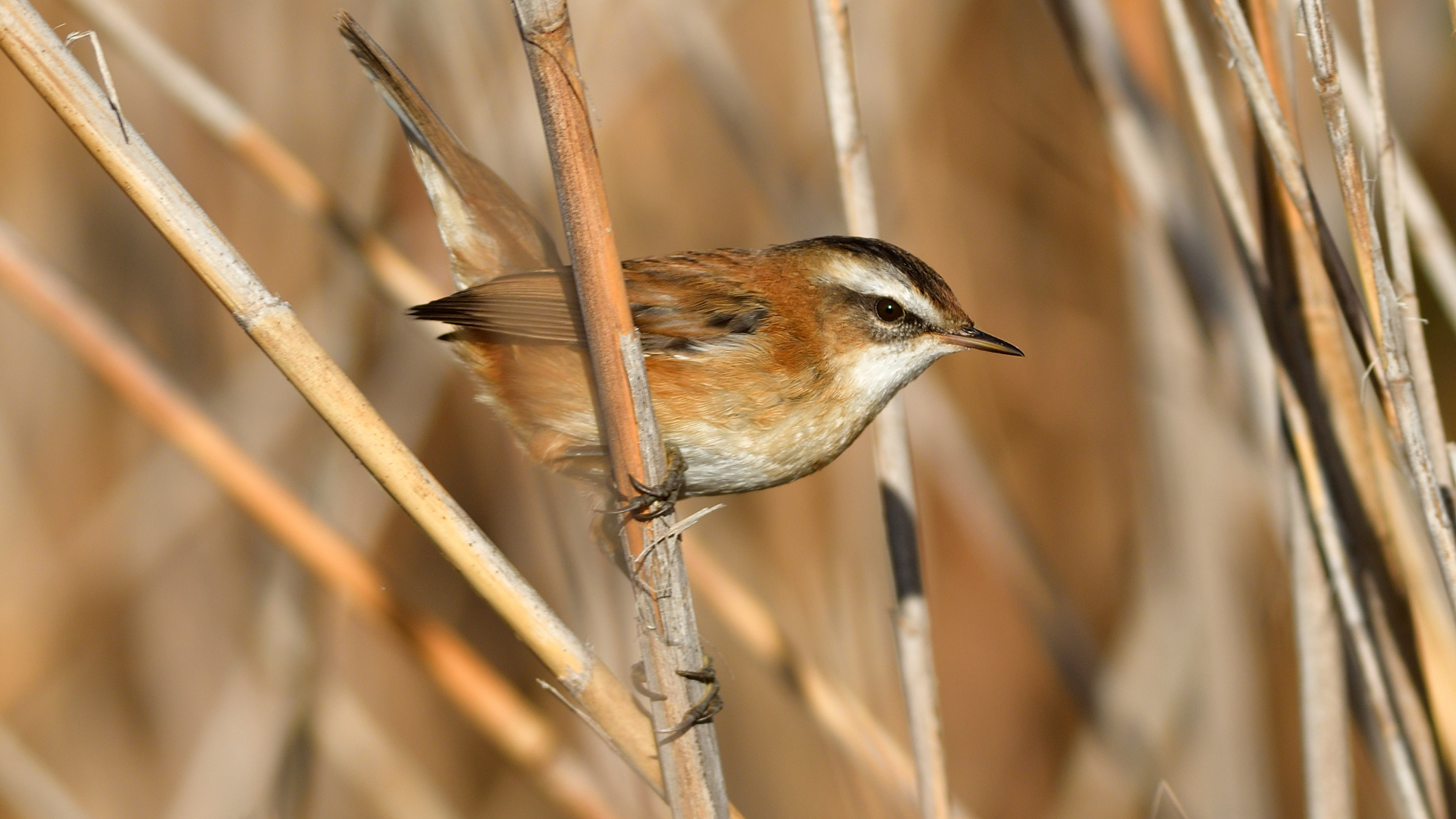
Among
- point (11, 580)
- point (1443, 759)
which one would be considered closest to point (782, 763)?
point (1443, 759)

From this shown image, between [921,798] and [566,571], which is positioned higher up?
[566,571]

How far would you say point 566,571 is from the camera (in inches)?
83.1

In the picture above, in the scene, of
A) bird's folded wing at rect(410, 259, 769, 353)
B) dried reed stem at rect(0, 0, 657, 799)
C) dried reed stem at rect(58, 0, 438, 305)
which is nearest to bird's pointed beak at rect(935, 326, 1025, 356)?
bird's folded wing at rect(410, 259, 769, 353)

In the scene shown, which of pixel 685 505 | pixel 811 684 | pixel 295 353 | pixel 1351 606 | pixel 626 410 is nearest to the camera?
pixel 295 353

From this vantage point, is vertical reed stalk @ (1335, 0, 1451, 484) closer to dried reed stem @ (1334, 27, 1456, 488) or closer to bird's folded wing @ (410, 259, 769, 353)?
dried reed stem @ (1334, 27, 1456, 488)

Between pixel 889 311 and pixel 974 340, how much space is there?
0.19 metres

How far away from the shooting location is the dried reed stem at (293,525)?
1.96 meters

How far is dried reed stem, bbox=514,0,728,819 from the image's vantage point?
4.29 ft

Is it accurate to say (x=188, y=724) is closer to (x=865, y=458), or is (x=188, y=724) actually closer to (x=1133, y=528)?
(x=865, y=458)

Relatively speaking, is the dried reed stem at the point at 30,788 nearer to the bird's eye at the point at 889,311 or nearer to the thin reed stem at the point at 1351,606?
the bird's eye at the point at 889,311

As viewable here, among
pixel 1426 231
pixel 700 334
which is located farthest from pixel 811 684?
pixel 1426 231

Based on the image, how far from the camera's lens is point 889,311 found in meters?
2.17

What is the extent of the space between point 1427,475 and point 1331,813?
0.74 m

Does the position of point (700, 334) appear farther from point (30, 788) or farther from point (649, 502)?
point (30, 788)
